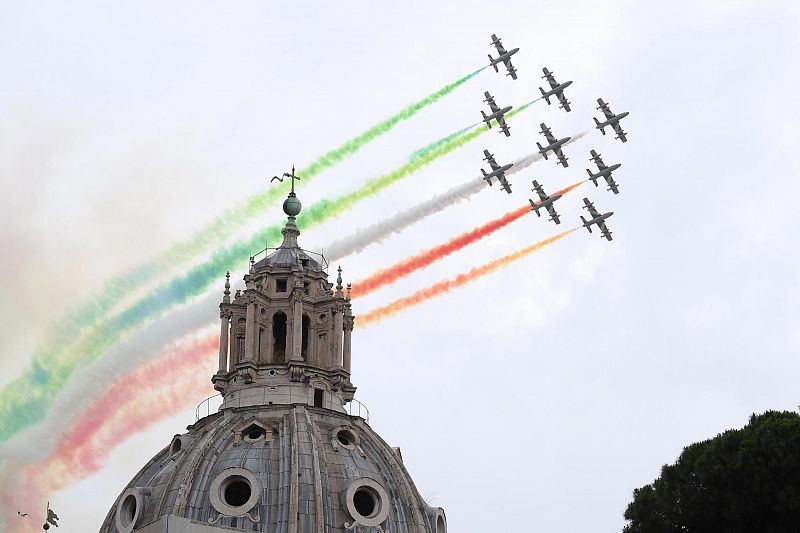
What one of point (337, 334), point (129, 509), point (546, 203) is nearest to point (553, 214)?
point (546, 203)

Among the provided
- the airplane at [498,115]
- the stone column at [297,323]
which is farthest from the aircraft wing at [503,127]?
the stone column at [297,323]

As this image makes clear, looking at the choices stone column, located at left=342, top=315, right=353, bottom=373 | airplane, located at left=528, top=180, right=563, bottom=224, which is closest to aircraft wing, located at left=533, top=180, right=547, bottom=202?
airplane, located at left=528, top=180, right=563, bottom=224

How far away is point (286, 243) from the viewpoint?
190 metres

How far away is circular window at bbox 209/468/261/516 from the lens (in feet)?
530

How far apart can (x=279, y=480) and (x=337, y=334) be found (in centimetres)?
2167

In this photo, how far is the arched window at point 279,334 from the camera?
183500 mm

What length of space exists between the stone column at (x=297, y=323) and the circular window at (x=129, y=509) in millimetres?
20224

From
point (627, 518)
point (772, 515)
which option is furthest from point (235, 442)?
point (772, 515)

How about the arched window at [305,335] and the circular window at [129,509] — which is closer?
the circular window at [129,509]

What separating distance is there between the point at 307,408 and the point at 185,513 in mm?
17874

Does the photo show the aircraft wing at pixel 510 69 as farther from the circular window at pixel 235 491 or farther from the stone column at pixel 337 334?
the circular window at pixel 235 491

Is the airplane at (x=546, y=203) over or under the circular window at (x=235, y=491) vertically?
over

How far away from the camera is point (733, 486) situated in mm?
120438

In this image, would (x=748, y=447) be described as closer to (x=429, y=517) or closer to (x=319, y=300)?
(x=429, y=517)
